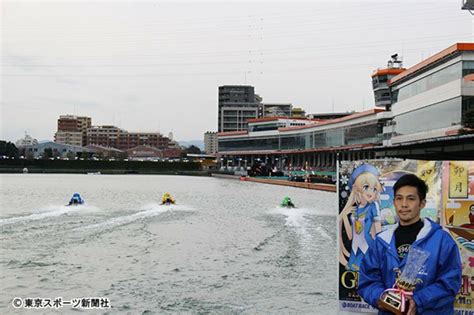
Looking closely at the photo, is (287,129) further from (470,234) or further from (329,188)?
(470,234)

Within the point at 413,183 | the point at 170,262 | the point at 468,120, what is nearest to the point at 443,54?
the point at 468,120

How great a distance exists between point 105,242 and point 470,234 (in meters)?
19.1

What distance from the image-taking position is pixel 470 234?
6.29 meters

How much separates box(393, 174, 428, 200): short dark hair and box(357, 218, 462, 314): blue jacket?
332mm

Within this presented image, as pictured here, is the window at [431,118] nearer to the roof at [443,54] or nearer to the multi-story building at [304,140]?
the roof at [443,54]

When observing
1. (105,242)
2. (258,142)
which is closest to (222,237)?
(105,242)

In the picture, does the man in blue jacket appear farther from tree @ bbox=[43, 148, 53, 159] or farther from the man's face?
tree @ bbox=[43, 148, 53, 159]

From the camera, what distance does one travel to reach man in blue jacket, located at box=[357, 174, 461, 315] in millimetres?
5535

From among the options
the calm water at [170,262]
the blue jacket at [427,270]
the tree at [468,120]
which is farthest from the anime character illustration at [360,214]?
the tree at [468,120]

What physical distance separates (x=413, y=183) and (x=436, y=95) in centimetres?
5129

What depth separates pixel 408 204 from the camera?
5926mm

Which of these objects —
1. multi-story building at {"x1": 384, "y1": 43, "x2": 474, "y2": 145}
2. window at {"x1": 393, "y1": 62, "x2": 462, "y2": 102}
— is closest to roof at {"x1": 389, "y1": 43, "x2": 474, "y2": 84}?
multi-story building at {"x1": 384, "y1": 43, "x2": 474, "y2": 145}

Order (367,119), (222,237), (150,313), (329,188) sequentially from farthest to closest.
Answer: (367,119) → (329,188) → (222,237) → (150,313)

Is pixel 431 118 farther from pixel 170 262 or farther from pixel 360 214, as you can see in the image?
pixel 360 214
